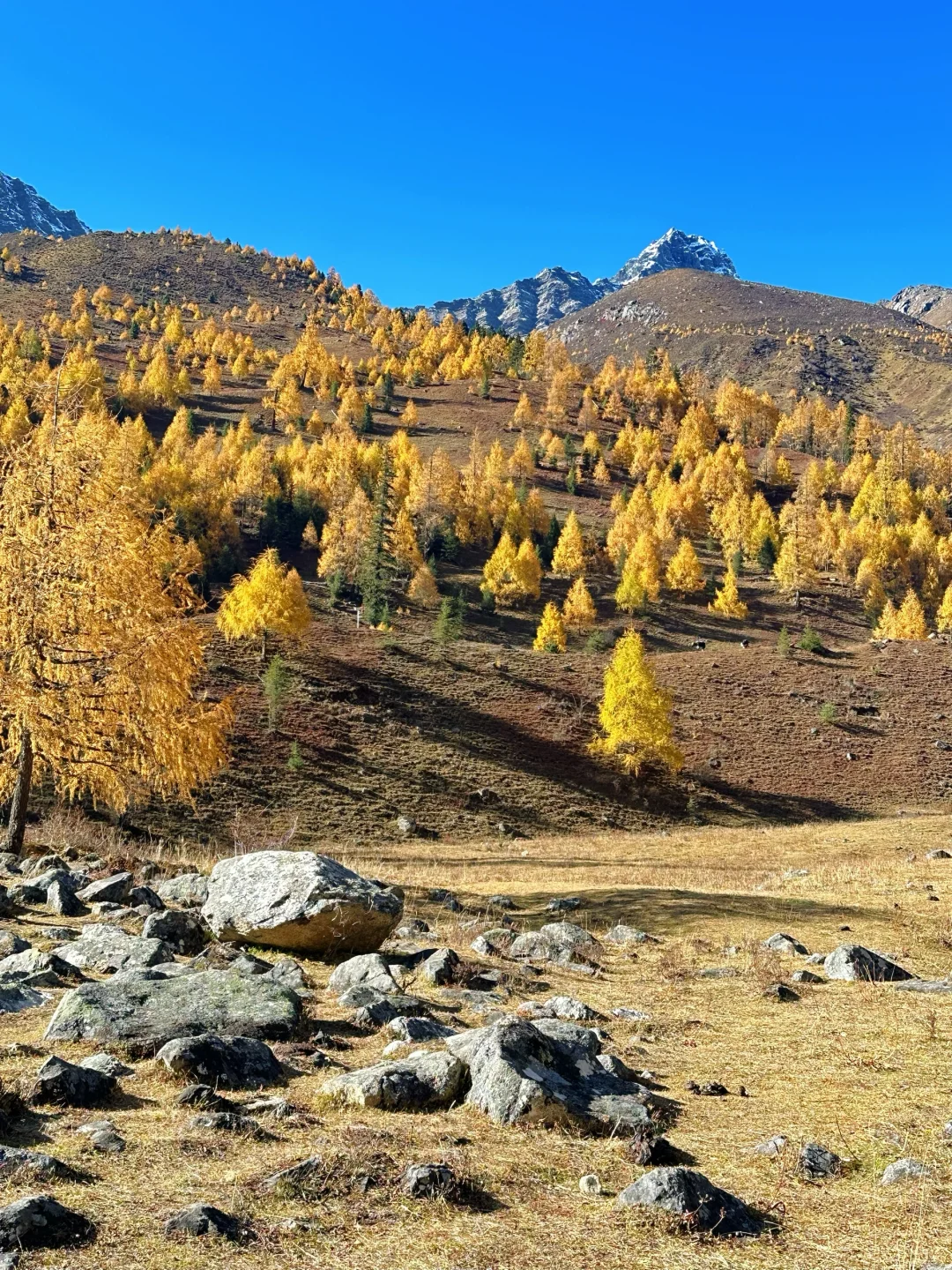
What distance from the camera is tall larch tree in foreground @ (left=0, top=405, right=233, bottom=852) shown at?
15.5 m

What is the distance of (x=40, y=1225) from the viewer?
3.67m

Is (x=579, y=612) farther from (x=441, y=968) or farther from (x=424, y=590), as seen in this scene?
(x=441, y=968)

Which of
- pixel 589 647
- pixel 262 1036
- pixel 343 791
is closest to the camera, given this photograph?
pixel 262 1036

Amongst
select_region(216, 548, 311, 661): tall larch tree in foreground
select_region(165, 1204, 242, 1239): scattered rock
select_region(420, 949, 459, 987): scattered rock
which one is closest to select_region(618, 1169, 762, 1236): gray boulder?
select_region(165, 1204, 242, 1239): scattered rock

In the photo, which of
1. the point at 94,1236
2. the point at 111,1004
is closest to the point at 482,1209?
the point at 94,1236

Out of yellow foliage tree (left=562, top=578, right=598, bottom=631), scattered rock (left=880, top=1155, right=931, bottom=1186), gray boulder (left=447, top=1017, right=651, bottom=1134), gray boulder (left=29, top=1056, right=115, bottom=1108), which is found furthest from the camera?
yellow foliage tree (left=562, top=578, right=598, bottom=631)

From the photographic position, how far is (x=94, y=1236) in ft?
12.3

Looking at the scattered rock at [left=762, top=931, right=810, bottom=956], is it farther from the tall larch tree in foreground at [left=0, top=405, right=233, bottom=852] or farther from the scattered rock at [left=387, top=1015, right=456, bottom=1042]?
the tall larch tree in foreground at [left=0, top=405, right=233, bottom=852]

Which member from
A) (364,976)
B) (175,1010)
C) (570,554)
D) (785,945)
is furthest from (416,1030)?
(570,554)

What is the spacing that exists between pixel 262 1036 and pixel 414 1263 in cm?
359

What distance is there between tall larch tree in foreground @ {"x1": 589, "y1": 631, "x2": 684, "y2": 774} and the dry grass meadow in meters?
45.4

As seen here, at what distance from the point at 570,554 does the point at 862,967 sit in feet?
328

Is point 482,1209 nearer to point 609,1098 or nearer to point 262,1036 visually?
point 609,1098

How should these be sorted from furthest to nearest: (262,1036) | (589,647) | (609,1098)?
(589,647), (262,1036), (609,1098)
